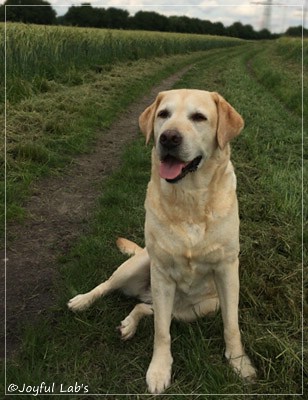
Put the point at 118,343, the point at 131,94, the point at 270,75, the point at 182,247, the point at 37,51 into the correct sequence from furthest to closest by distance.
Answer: the point at 270,75
the point at 131,94
the point at 37,51
the point at 118,343
the point at 182,247

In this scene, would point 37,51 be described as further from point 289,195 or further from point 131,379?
point 131,379

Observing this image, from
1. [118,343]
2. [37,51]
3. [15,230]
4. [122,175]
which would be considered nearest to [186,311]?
[118,343]

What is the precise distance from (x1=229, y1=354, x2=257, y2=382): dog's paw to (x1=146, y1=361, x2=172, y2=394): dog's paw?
1.19 feet

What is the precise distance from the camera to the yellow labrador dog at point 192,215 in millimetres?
2352

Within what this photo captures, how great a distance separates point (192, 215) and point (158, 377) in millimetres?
901

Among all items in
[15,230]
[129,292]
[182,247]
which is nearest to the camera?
[182,247]

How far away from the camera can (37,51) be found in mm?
9211

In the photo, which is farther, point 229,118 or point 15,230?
point 15,230

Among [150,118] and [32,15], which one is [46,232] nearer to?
[150,118]

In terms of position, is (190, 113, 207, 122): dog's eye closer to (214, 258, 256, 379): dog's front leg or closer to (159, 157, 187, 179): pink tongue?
(159, 157, 187, 179): pink tongue

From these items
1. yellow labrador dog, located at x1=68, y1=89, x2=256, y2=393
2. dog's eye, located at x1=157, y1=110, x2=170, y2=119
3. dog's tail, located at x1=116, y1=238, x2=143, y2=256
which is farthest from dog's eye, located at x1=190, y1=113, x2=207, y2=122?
dog's tail, located at x1=116, y1=238, x2=143, y2=256

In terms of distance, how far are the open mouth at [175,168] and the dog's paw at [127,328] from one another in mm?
933

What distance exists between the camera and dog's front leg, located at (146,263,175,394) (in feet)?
8.04

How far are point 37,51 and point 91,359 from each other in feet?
26.4
